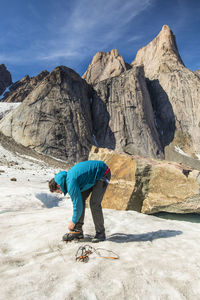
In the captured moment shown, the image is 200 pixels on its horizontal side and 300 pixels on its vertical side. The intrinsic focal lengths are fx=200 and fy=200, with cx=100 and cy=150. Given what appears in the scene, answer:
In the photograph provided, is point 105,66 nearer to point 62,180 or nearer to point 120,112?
point 120,112

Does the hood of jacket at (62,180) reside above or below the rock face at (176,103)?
below

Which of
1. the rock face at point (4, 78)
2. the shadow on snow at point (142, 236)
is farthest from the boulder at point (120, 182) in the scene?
the rock face at point (4, 78)

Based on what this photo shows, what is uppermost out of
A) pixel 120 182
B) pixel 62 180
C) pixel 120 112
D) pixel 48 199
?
pixel 120 112

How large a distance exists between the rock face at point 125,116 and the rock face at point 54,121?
4.93 m

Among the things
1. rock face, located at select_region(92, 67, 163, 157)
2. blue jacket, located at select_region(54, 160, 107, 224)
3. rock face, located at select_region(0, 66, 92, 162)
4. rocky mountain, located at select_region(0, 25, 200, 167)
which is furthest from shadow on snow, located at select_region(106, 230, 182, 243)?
rock face, located at select_region(92, 67, 163, 157)

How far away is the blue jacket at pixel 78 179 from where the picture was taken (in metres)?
3.29

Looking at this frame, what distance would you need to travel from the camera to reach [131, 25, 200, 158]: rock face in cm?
4819

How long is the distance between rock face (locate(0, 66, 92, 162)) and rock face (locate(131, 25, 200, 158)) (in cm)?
2186

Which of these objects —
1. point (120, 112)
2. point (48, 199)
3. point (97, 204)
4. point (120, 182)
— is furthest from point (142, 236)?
point (120, 112)

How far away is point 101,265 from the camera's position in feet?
8.43

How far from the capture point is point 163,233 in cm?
432

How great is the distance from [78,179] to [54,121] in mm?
33453

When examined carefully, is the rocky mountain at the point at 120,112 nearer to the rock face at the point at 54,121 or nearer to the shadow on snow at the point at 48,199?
the rock face at the point at 54,121

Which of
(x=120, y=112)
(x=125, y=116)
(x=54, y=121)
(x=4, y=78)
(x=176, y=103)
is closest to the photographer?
(x=54, y=121)
